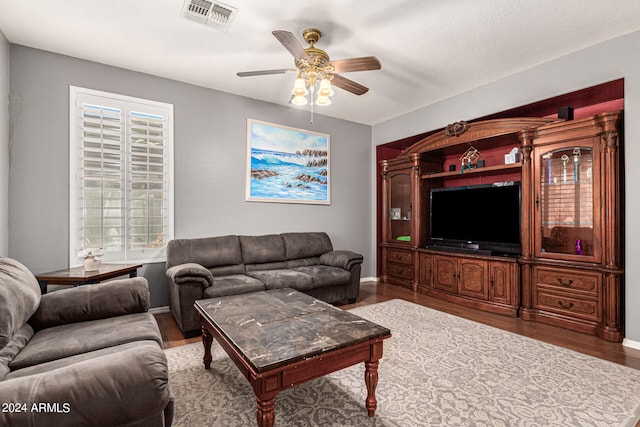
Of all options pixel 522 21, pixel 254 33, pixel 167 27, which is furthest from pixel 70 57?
pixel 522 21

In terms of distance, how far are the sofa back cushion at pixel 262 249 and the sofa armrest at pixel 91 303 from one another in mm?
1724

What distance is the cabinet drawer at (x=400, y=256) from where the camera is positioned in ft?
16.0

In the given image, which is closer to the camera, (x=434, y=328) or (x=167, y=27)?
(x=167, y=27)

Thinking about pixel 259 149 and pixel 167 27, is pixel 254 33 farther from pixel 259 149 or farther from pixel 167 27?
pixel 259 149

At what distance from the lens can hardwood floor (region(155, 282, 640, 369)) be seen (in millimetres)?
2588

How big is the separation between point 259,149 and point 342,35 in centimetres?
200

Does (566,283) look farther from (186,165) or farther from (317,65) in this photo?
(186,165)

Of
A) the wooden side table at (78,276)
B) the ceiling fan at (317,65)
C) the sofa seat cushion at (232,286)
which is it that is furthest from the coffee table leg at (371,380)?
the wooden side table at (78,276)

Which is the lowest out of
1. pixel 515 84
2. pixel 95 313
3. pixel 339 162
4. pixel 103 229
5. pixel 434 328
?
pixel 434 328

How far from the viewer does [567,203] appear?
3242 mm

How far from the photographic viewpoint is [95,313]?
6.72 feet

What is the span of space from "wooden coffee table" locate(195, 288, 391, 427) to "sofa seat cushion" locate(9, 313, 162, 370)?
1.31 ft

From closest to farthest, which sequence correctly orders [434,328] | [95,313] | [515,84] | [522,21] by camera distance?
[95,313] < [522,21] < [434,328] < [515,84]

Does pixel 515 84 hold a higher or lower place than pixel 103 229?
higher
